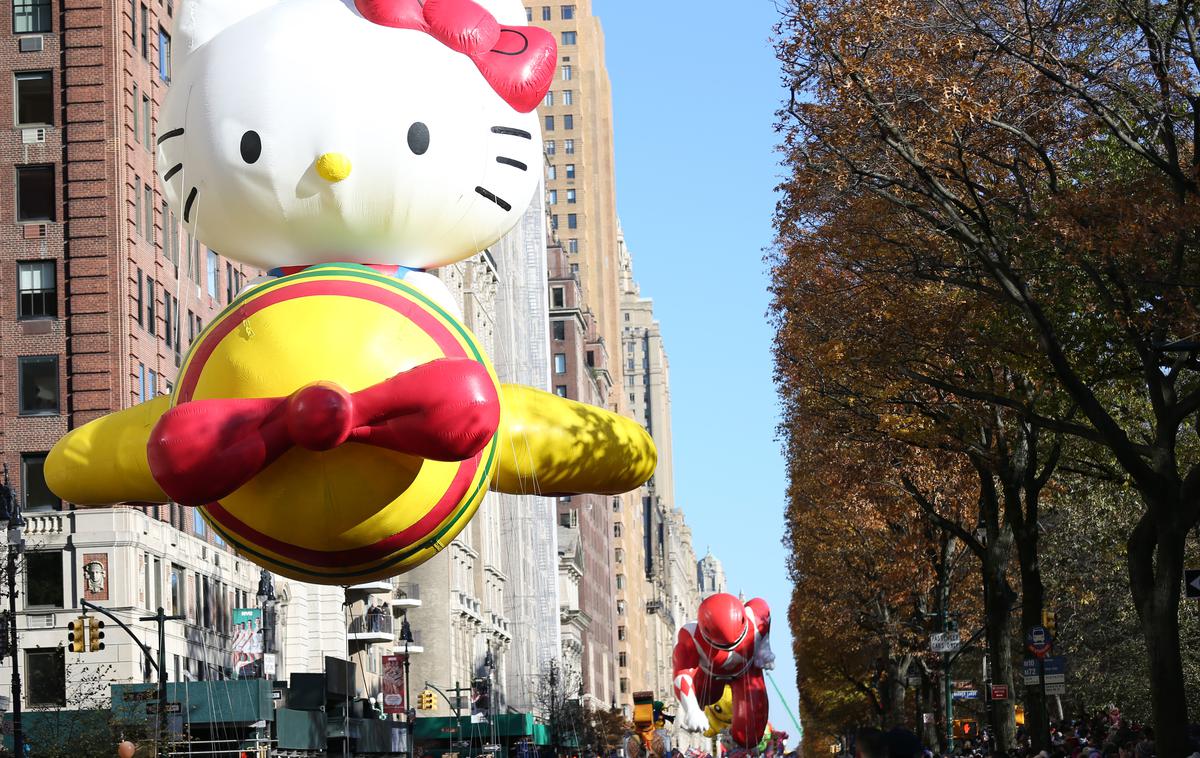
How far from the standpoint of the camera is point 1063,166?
23.9m

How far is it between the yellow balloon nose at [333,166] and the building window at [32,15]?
1435 inches

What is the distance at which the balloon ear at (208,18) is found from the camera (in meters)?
11.9

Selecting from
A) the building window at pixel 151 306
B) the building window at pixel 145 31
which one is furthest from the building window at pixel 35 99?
the building window at pixel 151 306

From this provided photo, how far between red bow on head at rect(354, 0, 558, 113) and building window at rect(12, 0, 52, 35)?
35681 millimetres

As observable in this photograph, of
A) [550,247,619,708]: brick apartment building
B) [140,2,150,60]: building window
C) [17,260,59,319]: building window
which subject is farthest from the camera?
[550,247,619,708]: brick apartment building

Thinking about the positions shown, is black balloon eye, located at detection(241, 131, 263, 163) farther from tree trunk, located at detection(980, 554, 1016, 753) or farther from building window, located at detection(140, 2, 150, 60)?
building window, located at detection(140, 2, 150, 60)

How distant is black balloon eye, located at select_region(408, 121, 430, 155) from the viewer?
37.6 feet

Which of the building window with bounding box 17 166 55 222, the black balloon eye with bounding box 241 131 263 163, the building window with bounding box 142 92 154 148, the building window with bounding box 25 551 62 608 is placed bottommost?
the building window with bounding box 25 551 62 608

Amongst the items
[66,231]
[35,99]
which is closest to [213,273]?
[66,231]

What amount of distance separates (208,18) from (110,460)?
317 cm

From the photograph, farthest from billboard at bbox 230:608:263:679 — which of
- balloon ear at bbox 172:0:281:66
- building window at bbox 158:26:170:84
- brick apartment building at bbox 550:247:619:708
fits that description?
brick apartment building at bbox 550:247:619:708

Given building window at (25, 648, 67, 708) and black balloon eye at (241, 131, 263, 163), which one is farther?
building window at (25, 648, 67, 708)

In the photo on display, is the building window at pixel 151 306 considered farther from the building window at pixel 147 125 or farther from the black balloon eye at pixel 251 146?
the black balloon eye at pixel 251 146

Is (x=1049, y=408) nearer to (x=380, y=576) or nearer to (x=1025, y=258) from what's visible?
(x=1025, y=258)
